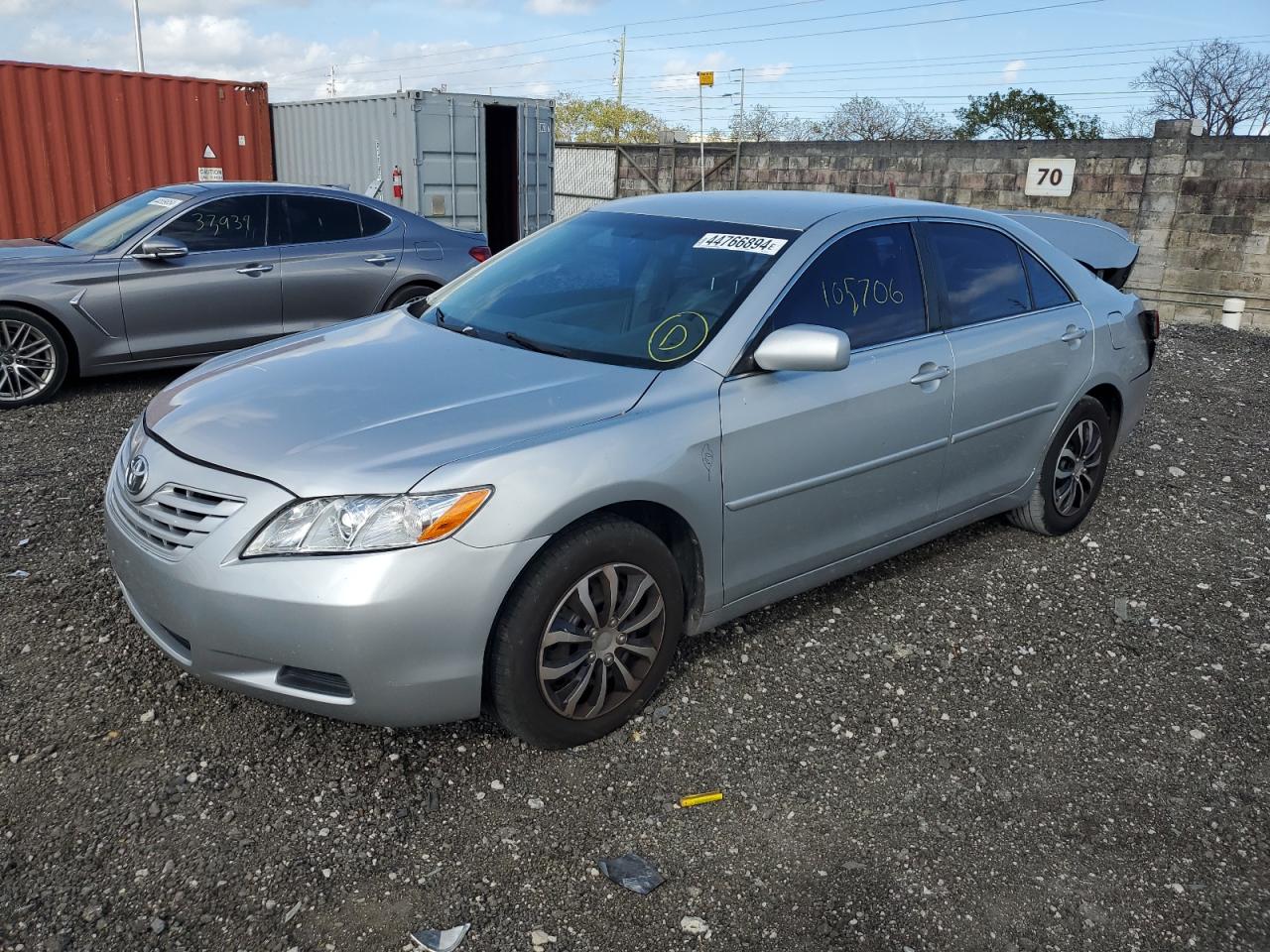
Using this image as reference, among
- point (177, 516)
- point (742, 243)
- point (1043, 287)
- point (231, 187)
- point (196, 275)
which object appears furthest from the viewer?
point (231, 187)

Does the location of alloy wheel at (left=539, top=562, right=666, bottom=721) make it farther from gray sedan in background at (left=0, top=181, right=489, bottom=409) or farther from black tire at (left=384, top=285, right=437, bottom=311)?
black tire at (left=384, top=285, right=437, bottom=311)

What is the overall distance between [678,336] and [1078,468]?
2645 millimetres

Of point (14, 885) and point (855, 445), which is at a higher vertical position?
point (855, 445)

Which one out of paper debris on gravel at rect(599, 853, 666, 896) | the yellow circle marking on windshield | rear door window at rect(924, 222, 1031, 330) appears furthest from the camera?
rear door window at rect(924, 222, 1031, 330)

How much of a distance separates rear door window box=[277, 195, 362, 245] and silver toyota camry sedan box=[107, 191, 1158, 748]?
4118 millimetres

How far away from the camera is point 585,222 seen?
4.25 metres

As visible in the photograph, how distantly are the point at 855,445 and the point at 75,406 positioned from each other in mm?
5671

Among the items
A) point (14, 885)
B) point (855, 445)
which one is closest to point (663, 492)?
point (855, 445)

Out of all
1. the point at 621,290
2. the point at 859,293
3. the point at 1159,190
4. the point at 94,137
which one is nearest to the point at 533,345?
the point at 621,290

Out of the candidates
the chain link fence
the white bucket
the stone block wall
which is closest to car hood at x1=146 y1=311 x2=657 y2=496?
the white bucket

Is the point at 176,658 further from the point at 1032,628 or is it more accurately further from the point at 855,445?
the point at 1032,628

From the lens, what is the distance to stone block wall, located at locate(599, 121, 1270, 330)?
14.8 m

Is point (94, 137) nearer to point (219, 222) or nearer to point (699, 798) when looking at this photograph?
point (219, 222)

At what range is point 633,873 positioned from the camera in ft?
8.68
